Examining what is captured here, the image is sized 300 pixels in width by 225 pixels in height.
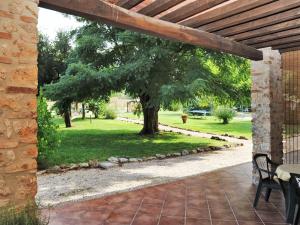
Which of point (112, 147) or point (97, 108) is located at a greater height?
point (97, 108)

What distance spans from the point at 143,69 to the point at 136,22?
839 cm

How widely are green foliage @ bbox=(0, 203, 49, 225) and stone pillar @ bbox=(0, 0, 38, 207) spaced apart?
0.07m

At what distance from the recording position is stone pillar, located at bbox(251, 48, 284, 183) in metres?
6.22

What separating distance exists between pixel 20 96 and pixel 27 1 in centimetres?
91

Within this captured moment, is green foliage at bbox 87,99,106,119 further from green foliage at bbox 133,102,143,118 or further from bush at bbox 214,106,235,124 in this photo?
bush at bbox 214,106,235,124

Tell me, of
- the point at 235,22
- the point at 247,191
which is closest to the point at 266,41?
the point at 235,22

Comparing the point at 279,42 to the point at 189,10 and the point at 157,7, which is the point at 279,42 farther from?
the point at 157,7

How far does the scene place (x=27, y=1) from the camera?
291cm

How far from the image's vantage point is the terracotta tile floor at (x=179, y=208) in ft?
15.2

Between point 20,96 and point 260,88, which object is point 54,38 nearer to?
point 260,88

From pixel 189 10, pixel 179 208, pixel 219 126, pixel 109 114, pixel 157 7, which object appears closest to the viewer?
pixel 157 7

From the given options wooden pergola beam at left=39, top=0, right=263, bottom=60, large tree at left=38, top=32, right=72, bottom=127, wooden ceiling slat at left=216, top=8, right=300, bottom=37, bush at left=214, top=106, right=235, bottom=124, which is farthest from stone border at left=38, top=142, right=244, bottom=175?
bush at left=214, top=106, right=235, bottom=124

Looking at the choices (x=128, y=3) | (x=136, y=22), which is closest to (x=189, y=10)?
(x=136, y=22)

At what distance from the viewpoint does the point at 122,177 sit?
7691 mm
